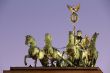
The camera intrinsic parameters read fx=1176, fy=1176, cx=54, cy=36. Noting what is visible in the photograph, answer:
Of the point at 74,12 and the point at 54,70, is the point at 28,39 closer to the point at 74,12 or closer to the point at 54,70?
the point at 54,70

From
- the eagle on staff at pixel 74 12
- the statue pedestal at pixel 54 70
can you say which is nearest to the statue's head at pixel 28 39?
the statue pedestal at pixel 54 70

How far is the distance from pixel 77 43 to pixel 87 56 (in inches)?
5.5

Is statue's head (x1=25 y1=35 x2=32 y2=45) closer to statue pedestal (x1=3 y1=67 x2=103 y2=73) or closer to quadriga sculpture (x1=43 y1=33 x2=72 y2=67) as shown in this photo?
quadriga sculpture (x1=43 y1=33 x2=72 y2=67)

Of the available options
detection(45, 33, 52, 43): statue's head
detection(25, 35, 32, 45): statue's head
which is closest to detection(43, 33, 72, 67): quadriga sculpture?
detection(45, 33, 52, 43): statue's head

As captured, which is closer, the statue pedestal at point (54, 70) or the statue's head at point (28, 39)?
the statue pedestal at point (54, 70)

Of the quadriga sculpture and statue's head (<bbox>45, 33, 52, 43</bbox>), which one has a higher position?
statue's head (<bbox>45, 33, 52, 43</bbox>)

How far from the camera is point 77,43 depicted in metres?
9.86

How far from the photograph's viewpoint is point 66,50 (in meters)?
9.80

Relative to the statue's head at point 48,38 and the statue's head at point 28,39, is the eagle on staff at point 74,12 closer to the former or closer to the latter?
the statue's head at point 48,38

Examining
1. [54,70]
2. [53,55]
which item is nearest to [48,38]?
[53,55]

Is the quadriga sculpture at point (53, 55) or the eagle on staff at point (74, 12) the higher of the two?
the eagle on staff at point (74, 12)

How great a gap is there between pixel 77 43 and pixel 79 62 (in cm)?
17

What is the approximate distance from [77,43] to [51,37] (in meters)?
0.23

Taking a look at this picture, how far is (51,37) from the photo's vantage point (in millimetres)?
9812
